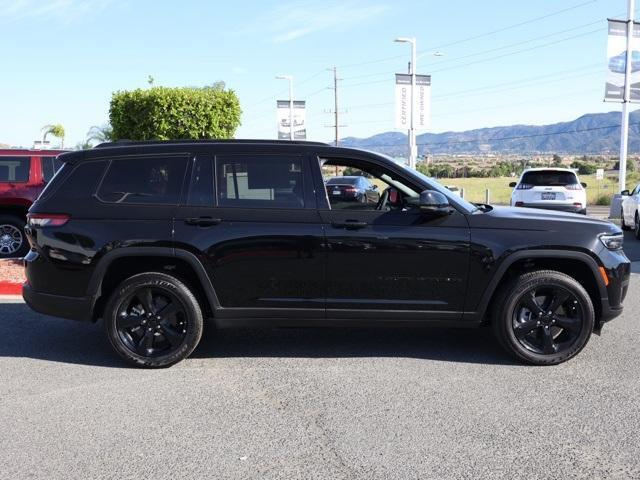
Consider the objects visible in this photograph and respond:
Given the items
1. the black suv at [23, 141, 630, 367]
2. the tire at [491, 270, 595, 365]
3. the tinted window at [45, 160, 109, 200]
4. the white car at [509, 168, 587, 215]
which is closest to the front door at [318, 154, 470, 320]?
the black suv at [23, 141, 630, 367]

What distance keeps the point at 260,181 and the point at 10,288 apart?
4.66m

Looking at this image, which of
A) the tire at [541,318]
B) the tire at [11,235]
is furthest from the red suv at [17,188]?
the tire at [541,318]

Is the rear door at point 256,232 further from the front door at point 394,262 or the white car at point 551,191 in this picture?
the white car at point 551,191

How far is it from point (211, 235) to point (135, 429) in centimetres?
168

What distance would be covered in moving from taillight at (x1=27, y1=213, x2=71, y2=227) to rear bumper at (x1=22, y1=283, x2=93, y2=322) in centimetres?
59

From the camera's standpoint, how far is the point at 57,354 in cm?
576

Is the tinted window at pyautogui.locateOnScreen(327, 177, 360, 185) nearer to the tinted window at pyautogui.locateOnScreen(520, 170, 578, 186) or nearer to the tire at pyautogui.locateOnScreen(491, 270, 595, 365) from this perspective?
the tire at pyautogui.locateOnScreen(491, 270, 595, 365)

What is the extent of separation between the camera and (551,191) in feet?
54.0

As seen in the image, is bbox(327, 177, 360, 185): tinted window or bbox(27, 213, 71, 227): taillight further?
bbox(327, 177, 360, 185): tinted window

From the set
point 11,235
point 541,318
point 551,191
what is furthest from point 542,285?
point 551,191

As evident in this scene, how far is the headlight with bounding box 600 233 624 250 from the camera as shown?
534cm

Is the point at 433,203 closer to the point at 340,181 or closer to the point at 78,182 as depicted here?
the point at 340,181

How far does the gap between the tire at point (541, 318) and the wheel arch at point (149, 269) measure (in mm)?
2343

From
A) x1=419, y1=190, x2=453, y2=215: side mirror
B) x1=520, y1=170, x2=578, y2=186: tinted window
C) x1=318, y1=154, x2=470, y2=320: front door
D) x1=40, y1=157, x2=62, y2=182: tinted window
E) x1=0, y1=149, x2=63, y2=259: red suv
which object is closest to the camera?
x1=419, y1=190, x2=453, y2=215: side mirror
